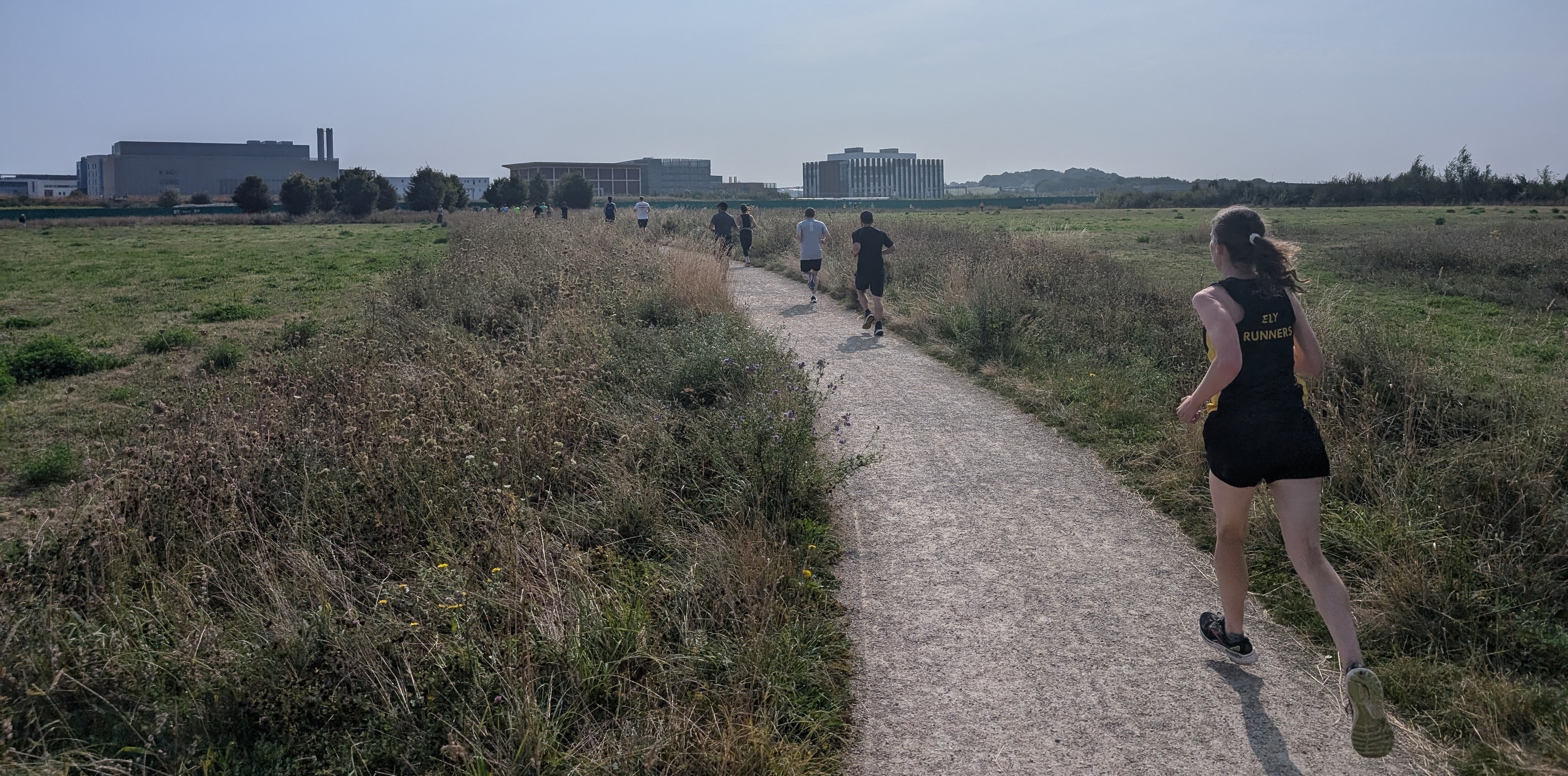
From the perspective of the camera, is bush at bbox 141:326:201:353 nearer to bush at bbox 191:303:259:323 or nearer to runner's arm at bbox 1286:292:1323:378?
bush at bbox 191:303:259:323

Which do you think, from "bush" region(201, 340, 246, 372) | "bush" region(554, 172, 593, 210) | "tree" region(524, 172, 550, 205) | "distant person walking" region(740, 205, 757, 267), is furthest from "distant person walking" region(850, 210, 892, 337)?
"tree" region(524, 172, 550, 205)

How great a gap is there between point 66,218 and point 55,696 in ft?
213

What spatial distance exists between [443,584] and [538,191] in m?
69.7

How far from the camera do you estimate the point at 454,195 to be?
2712 inches

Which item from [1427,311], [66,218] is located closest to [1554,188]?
[1427,311]

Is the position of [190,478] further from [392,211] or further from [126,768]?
[392,211]

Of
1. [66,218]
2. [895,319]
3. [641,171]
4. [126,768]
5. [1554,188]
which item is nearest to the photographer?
[126,768]

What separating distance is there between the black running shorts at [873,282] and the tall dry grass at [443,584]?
5850mm

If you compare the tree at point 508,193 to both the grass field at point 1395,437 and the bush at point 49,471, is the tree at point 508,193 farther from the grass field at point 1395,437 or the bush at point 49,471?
the bush at point 49,471

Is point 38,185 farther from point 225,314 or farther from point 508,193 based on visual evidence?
point 225,314

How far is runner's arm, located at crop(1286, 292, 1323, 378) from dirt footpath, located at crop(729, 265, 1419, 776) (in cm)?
129

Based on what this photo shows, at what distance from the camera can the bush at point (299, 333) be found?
12.3 meters

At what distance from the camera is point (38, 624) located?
156 inches

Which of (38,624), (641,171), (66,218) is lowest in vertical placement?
(38,624)
